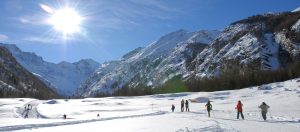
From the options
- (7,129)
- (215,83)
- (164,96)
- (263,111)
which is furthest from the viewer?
(215,83)

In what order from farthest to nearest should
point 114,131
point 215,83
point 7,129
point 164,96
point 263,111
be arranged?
point 215,83
point 164,96
point 263,111
point 7,129
point 114,131

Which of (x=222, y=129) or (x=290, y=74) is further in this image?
(x=290, y=74)

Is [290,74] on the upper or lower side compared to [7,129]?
upper

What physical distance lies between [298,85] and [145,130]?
117m

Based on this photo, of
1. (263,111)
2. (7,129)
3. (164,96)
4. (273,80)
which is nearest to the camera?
(7,129)

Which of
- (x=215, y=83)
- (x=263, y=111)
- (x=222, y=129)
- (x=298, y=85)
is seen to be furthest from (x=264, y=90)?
(x=222, y=129)

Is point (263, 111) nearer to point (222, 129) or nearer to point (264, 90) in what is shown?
point (222, 129)

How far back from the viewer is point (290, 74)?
178000mm

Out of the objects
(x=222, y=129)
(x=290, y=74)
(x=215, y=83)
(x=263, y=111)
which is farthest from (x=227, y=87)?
(x=222, y=129)

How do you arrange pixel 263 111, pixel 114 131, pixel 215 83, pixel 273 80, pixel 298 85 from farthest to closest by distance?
pixel 215 83 < pixel 273 80 < pixel 298 85 < pixel 263 111 < pixel 114 131

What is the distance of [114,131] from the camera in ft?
87.9

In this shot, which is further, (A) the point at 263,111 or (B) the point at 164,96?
(B) the point at 164,96

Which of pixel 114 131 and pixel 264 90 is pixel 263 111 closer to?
pixel 114 131

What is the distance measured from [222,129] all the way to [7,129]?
16.8m
